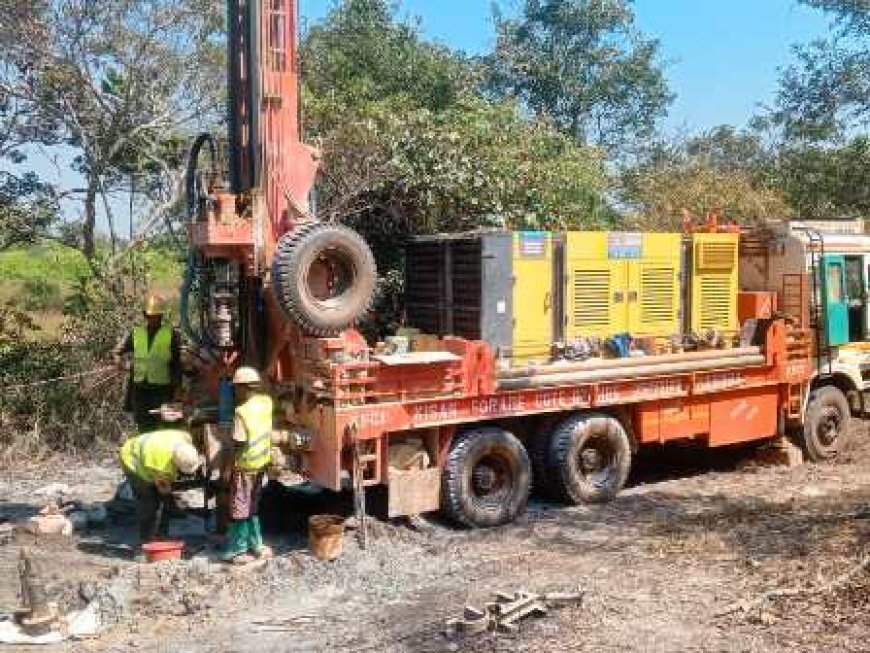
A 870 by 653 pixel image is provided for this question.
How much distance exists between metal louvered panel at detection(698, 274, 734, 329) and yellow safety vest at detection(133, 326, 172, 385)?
18.5 ft

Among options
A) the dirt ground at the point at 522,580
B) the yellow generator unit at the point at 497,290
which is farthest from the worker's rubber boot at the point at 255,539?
the yellow generator unit at the point at 497,290

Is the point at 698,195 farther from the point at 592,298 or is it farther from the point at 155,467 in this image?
the point at 155,467

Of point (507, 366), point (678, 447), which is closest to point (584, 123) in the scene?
point (678, 447)

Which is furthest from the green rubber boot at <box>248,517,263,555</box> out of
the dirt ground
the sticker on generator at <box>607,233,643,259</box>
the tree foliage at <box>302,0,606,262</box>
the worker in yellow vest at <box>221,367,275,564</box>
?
the tree foliage at <box>302,0,606,262</box>

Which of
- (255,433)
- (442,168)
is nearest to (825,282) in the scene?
(442,168)

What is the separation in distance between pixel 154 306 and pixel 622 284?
15.2 feet

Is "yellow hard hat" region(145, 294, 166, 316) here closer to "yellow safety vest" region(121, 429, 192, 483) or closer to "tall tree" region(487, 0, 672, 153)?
"yellow safety vest" region(121, 429, 192, 483)

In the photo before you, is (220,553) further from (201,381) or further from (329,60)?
(329,60)

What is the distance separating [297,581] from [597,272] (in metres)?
4.50

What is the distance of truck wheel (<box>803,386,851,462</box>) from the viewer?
11.9 metres

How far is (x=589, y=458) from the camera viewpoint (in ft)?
32.7

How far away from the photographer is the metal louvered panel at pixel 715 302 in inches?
439

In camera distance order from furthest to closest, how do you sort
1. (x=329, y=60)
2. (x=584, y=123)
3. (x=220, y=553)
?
(x=584, y=123) < (x=329, y=60) < (x=220, y=553)

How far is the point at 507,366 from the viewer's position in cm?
951
